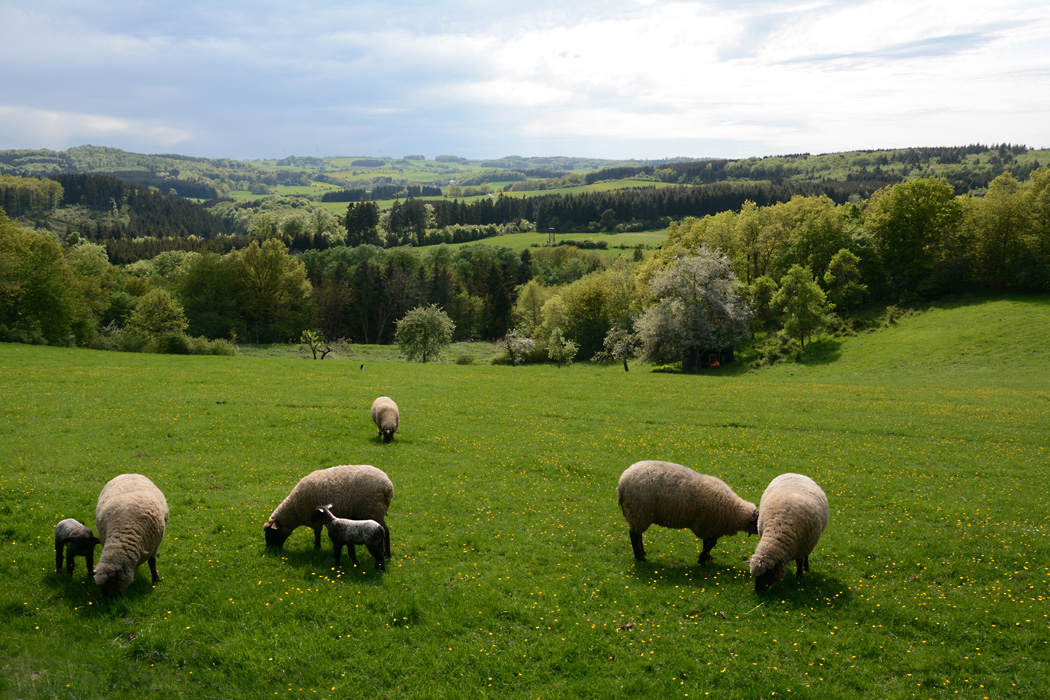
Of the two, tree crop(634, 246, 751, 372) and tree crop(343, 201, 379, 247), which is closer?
tree crop(634, 246, 751, 372)

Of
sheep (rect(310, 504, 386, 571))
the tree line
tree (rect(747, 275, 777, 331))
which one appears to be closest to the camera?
sheep (rect(310, 504, 386, 571))

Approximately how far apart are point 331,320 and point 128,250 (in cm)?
7138

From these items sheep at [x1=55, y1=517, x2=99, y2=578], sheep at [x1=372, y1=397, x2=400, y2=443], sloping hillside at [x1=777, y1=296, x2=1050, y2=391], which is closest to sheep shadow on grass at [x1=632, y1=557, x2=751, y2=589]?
sheep at [x1=55, y1=517, x2=99, y2=578]

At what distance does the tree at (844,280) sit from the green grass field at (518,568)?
36.3 m

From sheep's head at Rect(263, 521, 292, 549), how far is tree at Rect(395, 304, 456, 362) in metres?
52.6

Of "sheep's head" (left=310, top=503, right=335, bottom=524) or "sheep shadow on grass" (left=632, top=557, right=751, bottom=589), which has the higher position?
"sheep's head" (left=310, top=503, right=335, bottom=524)

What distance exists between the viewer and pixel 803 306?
189 feet

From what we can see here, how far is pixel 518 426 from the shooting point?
90.3ft

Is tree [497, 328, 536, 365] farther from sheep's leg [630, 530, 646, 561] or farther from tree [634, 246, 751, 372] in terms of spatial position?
sheep's leg [630, 530, 646, 561]

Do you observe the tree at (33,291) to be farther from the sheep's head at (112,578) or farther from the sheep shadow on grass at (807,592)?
the sheep shadow on grass at (807,592)

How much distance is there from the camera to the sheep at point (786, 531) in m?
11.9

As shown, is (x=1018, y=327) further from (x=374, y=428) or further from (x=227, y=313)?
(x=227, y=313)

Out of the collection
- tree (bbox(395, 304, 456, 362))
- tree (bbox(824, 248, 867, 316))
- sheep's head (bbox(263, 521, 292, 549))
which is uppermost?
tree (bbox(824, 248, 867, 316))

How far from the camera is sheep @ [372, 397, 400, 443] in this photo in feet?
78.6
